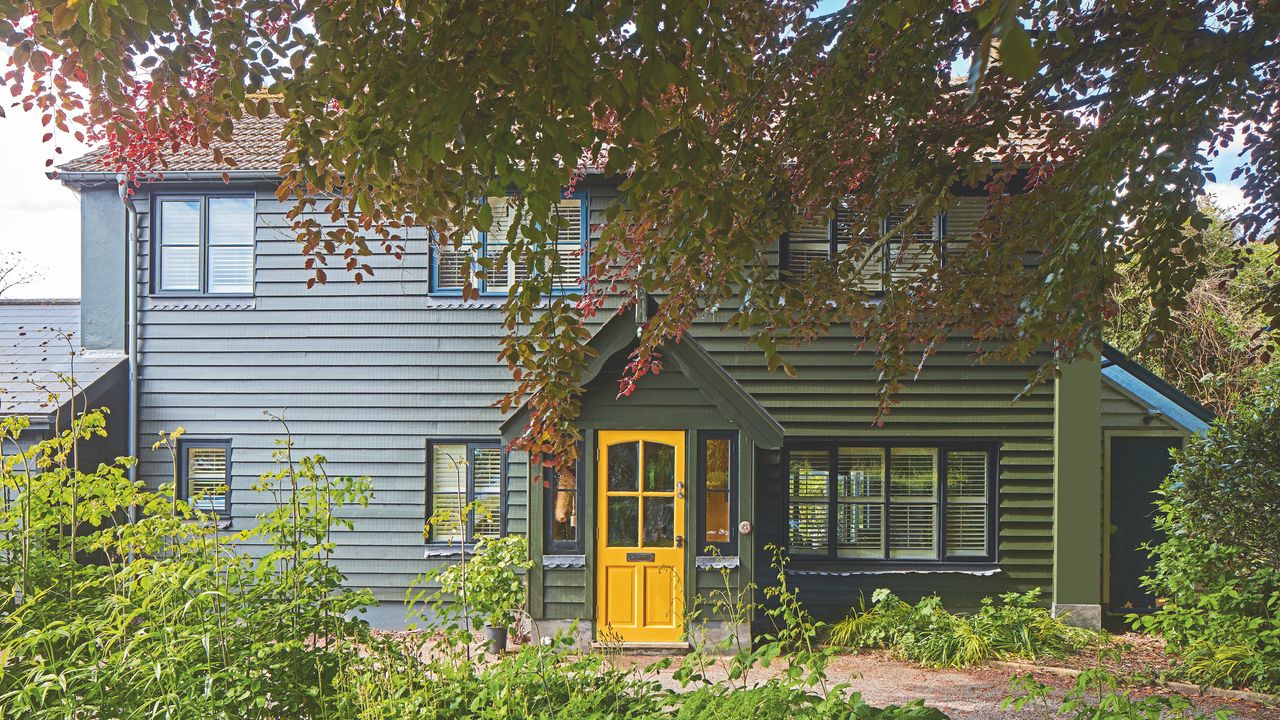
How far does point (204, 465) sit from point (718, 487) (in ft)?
21.1

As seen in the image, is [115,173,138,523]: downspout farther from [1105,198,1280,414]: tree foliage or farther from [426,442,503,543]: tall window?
[1105,198,1280,414]: tree foliage

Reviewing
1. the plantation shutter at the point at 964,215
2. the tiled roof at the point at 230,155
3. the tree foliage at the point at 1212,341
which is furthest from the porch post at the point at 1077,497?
the tiled roof at the point at 230,155

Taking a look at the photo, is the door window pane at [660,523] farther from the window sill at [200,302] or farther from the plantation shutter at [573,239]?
the window sill at [200,302]

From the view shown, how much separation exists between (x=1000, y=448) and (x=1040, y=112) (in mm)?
5355

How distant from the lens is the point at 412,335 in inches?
412

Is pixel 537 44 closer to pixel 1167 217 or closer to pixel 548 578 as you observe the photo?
pixel 1167 217

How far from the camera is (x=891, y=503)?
399 inches

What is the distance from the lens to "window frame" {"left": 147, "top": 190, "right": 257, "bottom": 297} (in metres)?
10.6

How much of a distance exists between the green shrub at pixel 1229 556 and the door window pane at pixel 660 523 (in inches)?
186

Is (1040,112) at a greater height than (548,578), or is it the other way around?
(1040,112)

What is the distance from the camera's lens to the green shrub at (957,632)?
877 cm

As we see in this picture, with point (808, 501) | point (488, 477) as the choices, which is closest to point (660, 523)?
point (808, 501)

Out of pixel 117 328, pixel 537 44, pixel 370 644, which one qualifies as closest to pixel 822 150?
pixel 537 44

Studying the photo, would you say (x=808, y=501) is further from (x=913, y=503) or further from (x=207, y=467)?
(x=207, y=467)
